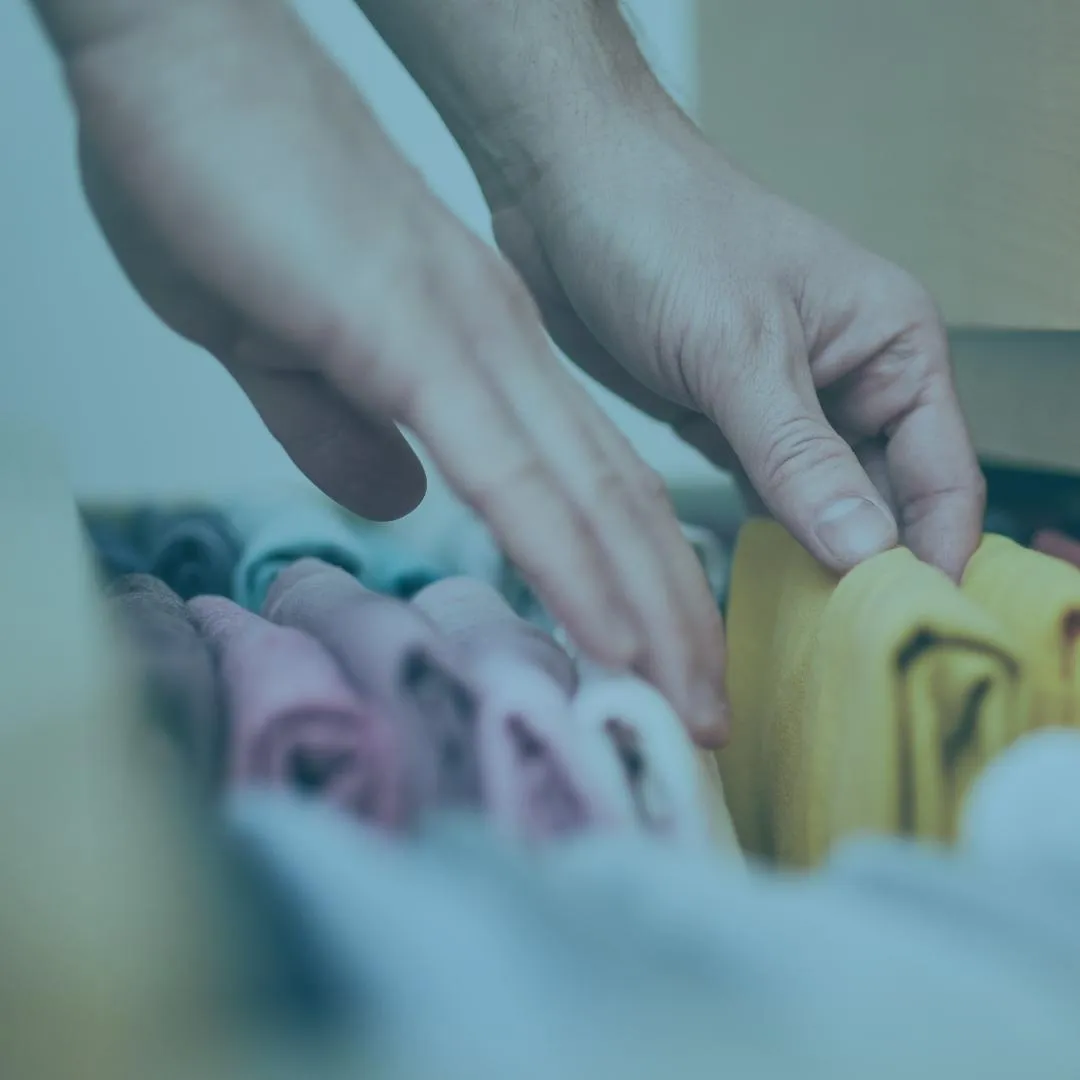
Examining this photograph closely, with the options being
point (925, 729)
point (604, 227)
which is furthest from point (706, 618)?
point (604, 227)

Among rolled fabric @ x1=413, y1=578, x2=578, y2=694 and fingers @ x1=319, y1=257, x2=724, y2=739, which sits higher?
fingers @ x1=319, y1=257, x2=724, y2=739

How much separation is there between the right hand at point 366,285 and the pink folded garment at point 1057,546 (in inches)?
8.8

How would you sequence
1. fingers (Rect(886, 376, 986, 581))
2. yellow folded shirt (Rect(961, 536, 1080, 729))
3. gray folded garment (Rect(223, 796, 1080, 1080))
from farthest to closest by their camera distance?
fingers (Rect(886, 376, 986, 581)), yellow folded shirt (Rect(961, 536, 1080, 729)), gray folded garment (Rect(223, 796, 1080, 1080))

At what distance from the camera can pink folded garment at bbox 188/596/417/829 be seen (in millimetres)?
272

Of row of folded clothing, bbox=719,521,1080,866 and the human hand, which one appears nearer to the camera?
row of folded clothing, bbox=719,521,1080,866

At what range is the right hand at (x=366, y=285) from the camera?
326 mm

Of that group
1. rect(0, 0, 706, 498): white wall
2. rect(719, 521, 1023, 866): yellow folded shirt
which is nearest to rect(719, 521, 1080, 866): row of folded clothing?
rect(719, 521, 1023, 866): yellow folded shirt

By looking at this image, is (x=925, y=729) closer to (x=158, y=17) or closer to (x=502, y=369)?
(x=502, y=369)

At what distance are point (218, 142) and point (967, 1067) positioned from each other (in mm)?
316

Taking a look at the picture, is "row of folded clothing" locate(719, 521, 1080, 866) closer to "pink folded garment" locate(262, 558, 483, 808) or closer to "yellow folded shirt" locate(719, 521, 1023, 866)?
"yellow folded shirt" locate(719, 521, 1023, 866)

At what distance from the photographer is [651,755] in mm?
301

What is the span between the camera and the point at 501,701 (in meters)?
0.30

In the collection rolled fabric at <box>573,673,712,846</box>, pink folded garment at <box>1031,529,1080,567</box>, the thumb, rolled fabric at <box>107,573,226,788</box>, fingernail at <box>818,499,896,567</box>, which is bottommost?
rolled fabric at <box>573,673,712,846</box>

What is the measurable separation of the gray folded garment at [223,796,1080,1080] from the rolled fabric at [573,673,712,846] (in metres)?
0.04
